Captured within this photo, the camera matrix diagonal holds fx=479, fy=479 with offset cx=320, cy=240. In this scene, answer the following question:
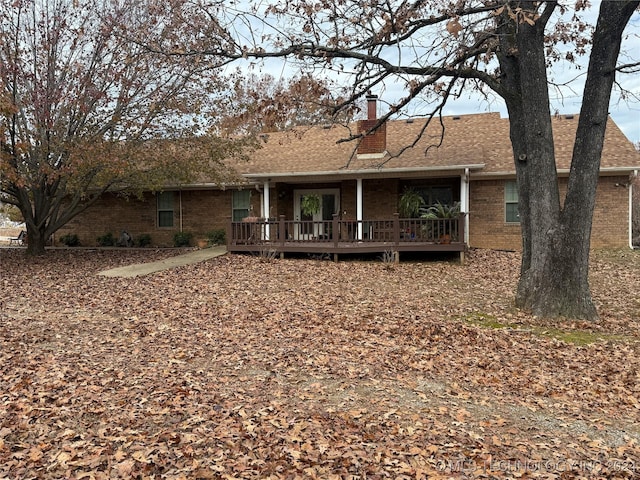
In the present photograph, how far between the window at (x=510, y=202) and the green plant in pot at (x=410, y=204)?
9.50ft

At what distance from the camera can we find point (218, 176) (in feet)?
51.9

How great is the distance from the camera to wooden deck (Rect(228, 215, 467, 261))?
13.9 m

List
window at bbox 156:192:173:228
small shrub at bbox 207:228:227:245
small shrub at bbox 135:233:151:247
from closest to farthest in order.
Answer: small shrub at bbox 207:228:227:245 → window at bbox 156:192:173:228 → small shrub at bbox 135:233:151:247

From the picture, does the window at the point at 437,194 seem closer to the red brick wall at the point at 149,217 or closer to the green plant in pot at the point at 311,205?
the green plant in pot at the point at 311,205

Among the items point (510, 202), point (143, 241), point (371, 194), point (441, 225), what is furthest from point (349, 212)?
point (143, 241)

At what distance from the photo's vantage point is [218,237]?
1831 centimetres

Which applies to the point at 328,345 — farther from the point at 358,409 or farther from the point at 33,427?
the point at 33,427

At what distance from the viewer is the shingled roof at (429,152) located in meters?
15.2

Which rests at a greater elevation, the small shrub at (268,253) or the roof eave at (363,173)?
the roof eave at (363,173)

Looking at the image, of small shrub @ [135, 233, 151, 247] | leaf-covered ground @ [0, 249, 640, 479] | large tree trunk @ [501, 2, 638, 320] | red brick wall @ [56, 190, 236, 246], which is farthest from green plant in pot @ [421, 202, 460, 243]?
small shrub @ [135, 233, 151, 247]

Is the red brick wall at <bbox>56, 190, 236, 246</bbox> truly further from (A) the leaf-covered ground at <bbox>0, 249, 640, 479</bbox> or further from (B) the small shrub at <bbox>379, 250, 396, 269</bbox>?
(A) the leaf-covered ground at <bbox>0, 249, 640, 479</bbox>

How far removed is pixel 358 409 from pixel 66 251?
16683 mm

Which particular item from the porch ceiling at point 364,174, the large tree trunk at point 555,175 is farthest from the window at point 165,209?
the large tree trunk at point 555,175

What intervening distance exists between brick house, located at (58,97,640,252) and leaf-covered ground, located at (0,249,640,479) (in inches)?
220
